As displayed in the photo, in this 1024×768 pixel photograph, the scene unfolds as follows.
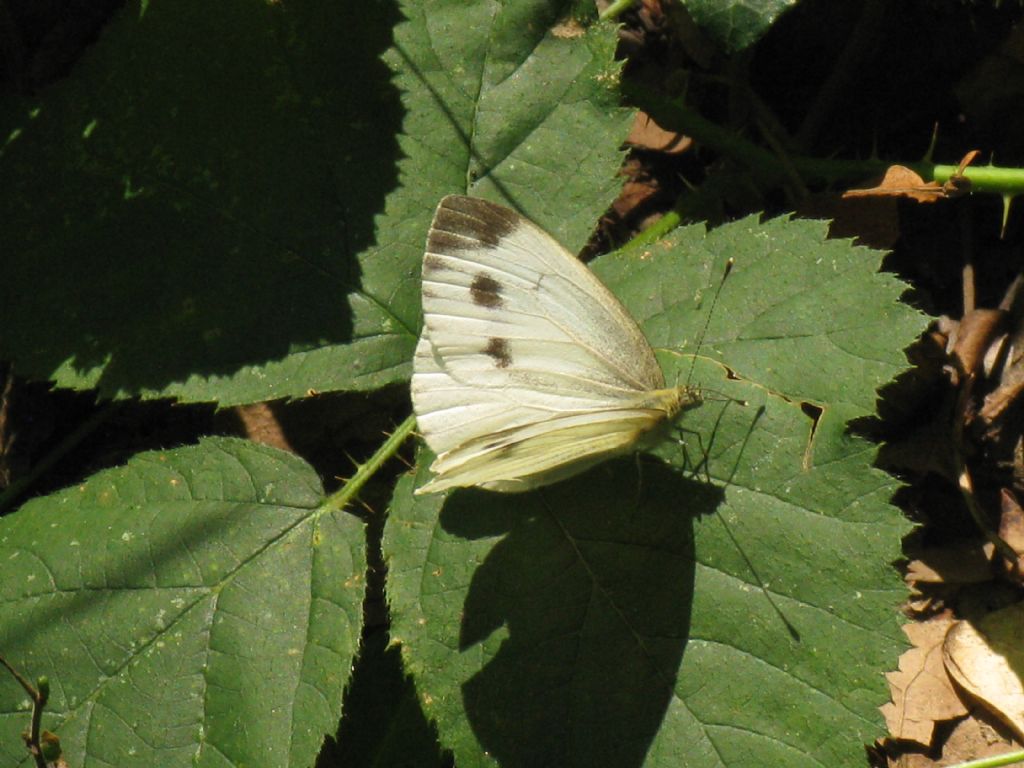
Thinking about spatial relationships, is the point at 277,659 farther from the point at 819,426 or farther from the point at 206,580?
the point at 819,426

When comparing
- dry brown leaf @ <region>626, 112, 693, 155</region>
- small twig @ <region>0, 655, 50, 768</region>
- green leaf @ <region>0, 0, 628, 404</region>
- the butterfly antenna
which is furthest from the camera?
dry brown leaf @ <region>626, 112, 693, 155</region>

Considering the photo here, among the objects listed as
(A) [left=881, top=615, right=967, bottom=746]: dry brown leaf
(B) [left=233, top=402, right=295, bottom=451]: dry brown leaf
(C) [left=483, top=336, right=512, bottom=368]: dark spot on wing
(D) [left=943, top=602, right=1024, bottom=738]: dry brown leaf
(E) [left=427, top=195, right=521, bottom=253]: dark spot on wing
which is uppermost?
(E) [left=427, top=195, right=521, bottom=253]: dark spot on wing

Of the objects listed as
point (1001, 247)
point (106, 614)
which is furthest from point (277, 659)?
point (1001, 247)

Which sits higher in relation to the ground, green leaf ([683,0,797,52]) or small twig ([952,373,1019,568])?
green leaf ([683,0,797,52])

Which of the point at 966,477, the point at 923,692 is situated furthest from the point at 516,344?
the point at 923,692

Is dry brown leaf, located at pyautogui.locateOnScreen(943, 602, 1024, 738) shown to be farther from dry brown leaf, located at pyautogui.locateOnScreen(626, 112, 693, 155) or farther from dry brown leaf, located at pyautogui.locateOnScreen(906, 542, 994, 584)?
dry brown leaf, located at pyautogui.locateOnScreen(626, 112, 693, 155)

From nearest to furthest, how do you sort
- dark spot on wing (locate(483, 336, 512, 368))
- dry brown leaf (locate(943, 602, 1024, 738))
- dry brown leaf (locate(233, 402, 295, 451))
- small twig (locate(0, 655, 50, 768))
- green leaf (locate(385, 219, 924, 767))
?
small twig (locate(0, 655, 50, 768)) < green leaf (locate(385, 219, 924, 767)) < dark spot on wing (locate(483, 336, 512, 368)) < dry brown leaf (locate(943, 602, 1024, 738)) < dry brown leaf (locate(233, 402, 295, 451))

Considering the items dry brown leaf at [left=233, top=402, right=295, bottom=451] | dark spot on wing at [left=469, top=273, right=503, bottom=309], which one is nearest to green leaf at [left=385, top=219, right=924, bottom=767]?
dark spot on wing at [left=469, top=273, right=503, bottom=309]
